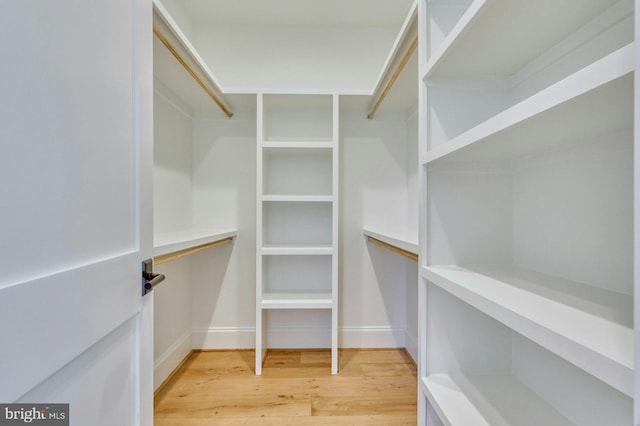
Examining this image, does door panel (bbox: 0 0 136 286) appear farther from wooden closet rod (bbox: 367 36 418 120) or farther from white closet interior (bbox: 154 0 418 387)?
white closet interior (bbox: 154 0 418 387)

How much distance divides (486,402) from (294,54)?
7.41 ft

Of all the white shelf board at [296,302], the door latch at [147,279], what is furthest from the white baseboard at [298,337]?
the door latch at [147,279]

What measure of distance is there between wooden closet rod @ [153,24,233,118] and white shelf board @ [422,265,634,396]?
1365 millimetres

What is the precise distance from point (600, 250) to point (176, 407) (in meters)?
1.88

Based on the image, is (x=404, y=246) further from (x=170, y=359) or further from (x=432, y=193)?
(x=170, y=359)

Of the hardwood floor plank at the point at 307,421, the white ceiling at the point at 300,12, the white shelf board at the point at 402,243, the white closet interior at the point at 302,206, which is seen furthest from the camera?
the white closet interior at the point at 302,206

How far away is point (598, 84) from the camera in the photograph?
40 centimetres

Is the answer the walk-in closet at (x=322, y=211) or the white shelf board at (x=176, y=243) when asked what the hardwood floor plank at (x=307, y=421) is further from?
the white shelf board at (x=176, y=243)

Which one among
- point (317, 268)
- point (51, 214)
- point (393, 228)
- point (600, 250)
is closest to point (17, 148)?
point (51, 214)

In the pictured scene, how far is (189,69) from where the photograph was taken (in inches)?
55.2

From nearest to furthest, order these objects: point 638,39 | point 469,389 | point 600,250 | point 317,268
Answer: point 638,39 < point 600,250 < point 469,389 < point 317,268

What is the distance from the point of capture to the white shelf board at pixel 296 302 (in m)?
1.73

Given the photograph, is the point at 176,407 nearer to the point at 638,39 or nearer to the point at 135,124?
the point at 135,124

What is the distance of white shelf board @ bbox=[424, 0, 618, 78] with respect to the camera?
2.17 ft
